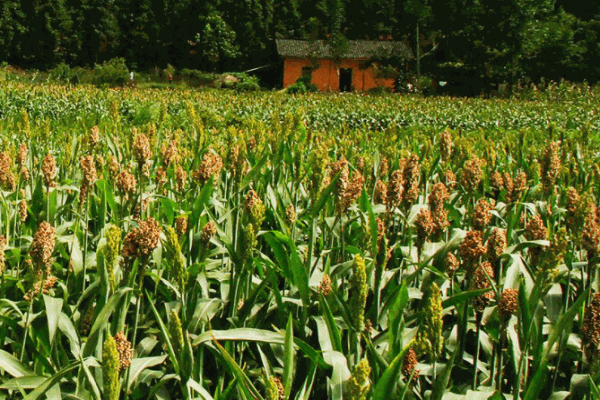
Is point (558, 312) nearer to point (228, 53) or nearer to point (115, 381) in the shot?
point (115, 381)

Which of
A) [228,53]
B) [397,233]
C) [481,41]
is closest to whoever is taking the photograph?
[397,233]

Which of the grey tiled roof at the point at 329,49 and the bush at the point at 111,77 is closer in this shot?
the bush at the point at 111,77

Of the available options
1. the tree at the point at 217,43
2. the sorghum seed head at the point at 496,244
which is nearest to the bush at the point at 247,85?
the tree at the point at 217,43

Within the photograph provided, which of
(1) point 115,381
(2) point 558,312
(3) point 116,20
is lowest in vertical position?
(2) point 558,312

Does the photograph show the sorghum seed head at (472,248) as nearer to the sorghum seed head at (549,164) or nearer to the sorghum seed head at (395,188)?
the sorghum seed head at (395,188)

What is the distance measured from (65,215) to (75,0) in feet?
198

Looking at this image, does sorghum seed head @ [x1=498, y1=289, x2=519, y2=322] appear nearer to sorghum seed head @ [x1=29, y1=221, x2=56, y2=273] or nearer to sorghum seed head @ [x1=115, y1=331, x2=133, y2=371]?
sorghum seed head @ [x1=115, y1=331, x2=133, y2=371]

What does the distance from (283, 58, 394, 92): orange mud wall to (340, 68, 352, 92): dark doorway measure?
1.80 ft

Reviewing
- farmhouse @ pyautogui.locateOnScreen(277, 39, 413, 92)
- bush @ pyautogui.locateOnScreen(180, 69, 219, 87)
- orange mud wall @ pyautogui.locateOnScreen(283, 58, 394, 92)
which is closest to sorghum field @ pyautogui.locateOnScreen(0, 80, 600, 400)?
bush @ pyautogui.locateOnScreen(180, 69, 219, 87)

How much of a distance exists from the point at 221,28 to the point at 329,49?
33.2 feet

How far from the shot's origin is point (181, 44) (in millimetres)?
57531

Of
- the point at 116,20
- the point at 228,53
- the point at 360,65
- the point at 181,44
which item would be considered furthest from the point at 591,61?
the point at 116,20

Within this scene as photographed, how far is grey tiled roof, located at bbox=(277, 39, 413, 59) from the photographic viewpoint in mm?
49062

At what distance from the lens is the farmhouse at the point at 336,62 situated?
162 ft
